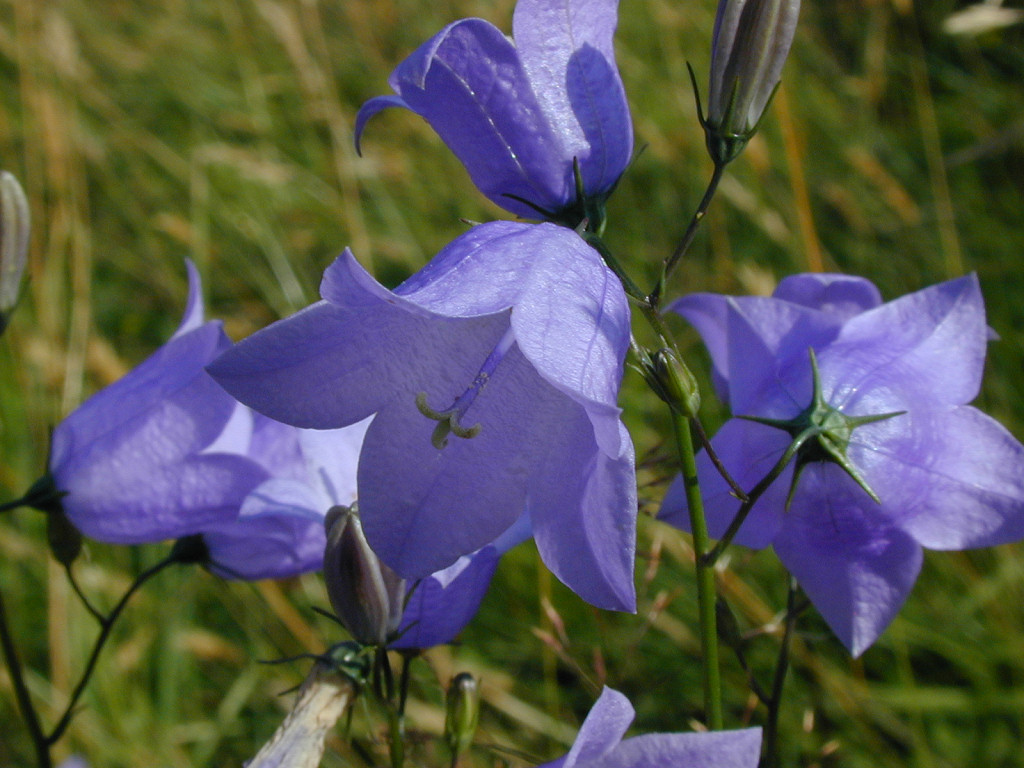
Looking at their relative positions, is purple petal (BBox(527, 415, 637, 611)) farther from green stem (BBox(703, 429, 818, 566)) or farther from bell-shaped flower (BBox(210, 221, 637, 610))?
green stem (BBox(703, 429, 818, 566))

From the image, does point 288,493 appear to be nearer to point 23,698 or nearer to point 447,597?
point 447,597

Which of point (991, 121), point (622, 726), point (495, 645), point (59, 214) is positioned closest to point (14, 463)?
point (59, 214)

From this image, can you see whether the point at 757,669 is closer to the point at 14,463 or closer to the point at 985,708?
the point at 985,708

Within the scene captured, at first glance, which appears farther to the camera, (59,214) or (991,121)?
(991,121)

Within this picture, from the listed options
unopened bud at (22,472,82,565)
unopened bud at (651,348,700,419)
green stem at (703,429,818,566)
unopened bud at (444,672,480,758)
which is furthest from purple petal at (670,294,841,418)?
unopened bud at (22,472,82,565)

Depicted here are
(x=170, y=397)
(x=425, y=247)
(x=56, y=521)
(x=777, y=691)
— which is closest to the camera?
(x=777, y=691)

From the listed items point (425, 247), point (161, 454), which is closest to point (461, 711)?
point (161, 454)

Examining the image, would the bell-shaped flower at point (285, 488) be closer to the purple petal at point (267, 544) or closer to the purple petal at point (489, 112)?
the purple petal at point (267, 544)
